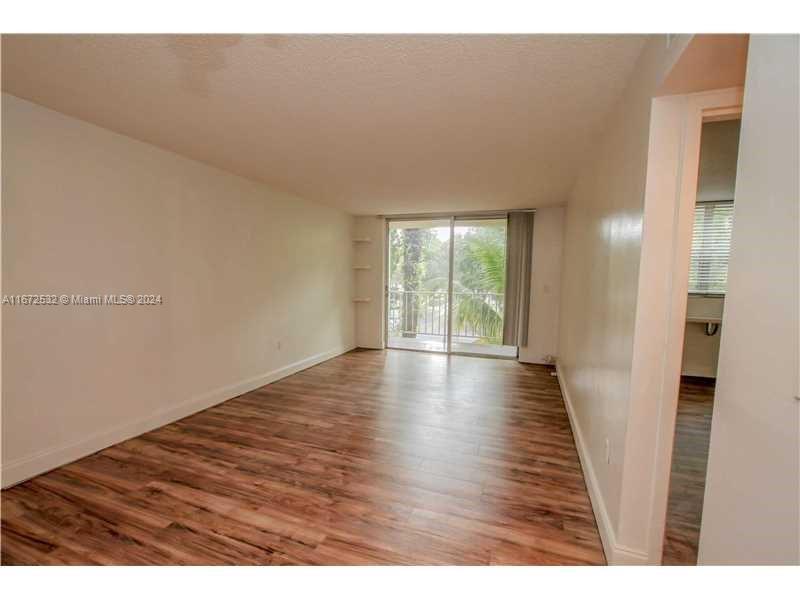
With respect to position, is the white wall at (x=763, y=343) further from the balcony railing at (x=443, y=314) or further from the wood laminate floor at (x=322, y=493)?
the balcony railing at (x=443, y=314)

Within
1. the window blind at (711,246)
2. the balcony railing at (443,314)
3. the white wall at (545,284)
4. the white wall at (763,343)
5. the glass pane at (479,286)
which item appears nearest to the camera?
the white wall at (763,343)

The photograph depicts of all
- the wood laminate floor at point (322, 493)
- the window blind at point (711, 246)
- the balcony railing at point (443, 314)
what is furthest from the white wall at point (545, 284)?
the wood laminate floor at point (322, 493)

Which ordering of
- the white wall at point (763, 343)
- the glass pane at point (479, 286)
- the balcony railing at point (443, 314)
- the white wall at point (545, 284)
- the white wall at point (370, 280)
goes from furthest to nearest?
1. the balcony railing at point (443, 314)
2. the white wall at point (370, 280)
3. the glass pane at point (479, 286)
4. the white wall at point (545, 284)
5. the white wall at point (763, 343)

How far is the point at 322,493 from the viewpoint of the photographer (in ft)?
6.04

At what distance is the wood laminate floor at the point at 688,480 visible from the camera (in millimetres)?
1510

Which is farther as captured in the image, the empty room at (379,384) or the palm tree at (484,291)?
the palm tree at (484,291)

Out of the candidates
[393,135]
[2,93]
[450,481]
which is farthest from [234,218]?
[450,481]

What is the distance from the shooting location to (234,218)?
128 inches

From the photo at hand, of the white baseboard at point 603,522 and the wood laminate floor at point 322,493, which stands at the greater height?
the white baseboard at point 603,522

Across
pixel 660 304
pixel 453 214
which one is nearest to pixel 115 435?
pixel 660 304

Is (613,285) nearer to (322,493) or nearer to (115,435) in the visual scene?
(322,493)

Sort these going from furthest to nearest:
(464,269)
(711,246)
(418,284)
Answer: (418,284)
(464,269)
(711,246)

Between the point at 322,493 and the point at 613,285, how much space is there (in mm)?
1916
